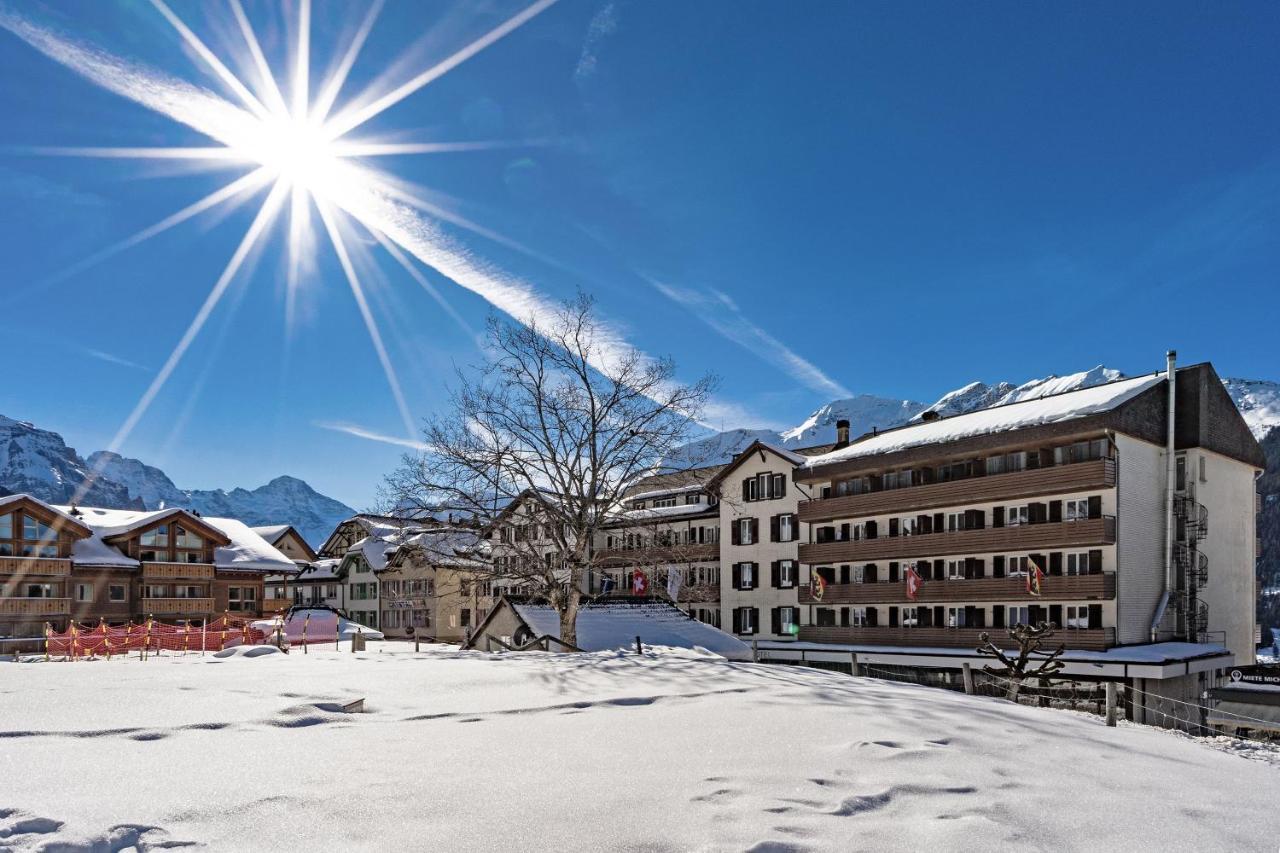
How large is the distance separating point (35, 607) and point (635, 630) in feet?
123

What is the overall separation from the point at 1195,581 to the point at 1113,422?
9.96 metres

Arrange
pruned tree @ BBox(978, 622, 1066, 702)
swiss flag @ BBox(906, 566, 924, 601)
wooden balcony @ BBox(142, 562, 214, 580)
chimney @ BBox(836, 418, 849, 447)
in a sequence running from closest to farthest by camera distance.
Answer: pruned tree @ BBox(978, 622, 1066, 702)
swiss flag @ BBox(906, 566, 924, 601)
chimney @ BBox(836, 418, 849, 447)
wooden balcony @ BBox(142, 562, 214, 580)

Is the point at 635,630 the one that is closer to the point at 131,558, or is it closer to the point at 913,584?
the point at 913,584

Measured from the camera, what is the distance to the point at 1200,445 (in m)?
41.9

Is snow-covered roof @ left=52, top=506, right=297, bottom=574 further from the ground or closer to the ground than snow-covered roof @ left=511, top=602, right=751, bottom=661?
further from the ground

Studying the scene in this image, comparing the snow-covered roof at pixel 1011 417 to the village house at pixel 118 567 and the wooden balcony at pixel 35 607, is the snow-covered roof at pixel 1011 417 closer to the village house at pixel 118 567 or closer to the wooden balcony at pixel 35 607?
the village house at pixel 118 567

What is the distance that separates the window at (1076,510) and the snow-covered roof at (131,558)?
2068 inches

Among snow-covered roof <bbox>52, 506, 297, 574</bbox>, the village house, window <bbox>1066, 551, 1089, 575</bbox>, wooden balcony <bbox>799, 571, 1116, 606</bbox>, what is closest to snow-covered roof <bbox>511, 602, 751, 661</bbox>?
wooden balcony <bbox>799, 571, 1116, 606</bbox>

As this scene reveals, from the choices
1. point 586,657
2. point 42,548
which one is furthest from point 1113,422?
point 42,548

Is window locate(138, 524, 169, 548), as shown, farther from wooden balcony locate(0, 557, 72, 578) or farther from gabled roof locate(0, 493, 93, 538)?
wooden balcony locate(0, 557, 72, 578)

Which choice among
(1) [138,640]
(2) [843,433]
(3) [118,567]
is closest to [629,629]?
(1) [138,640]

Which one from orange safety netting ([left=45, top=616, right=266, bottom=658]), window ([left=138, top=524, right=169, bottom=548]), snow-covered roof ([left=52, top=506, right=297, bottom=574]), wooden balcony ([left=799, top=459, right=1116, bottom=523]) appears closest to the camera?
orange safety netting ([left=45, top=616, right=266, bottom=658])

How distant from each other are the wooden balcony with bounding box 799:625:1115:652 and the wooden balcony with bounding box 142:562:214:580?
132 ft

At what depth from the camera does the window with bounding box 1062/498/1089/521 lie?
130 ft
